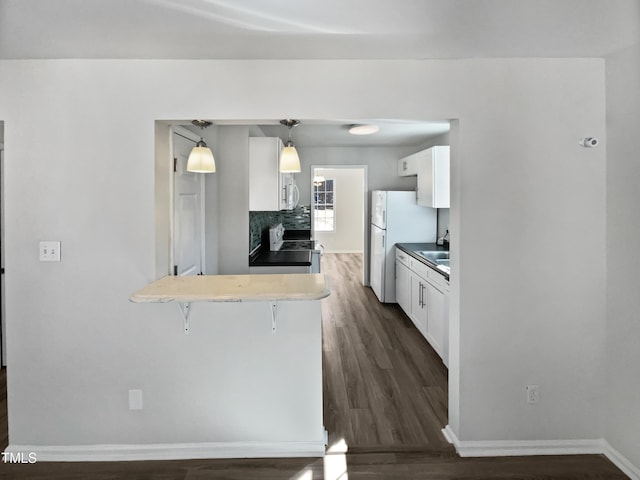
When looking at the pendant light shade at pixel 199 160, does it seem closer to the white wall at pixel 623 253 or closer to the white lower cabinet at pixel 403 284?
the white wall at pixel 623 253

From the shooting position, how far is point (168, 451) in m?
2.19

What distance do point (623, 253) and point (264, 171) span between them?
2.96 metres

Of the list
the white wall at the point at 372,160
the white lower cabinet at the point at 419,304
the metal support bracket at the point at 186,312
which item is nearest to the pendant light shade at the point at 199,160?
the metal support bracket at the point at 186,312

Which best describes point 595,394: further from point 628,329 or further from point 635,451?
point 628,329

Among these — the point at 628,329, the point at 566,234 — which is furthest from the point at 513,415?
the point at 566,234

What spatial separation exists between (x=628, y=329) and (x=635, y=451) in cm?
66

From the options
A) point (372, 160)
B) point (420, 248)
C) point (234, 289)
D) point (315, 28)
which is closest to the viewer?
point (315, 28)

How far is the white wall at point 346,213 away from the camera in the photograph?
34.3ft

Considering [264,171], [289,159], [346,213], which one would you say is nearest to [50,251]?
[289,159]

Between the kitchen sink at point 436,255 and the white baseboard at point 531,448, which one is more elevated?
the kitchen sink at point 436,255

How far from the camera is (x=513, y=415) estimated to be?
2225mm

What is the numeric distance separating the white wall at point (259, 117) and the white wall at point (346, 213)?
27.2ft

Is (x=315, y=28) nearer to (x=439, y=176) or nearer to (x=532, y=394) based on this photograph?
(x=532, y=394)

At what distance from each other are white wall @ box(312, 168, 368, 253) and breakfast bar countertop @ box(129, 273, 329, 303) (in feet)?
27.1
